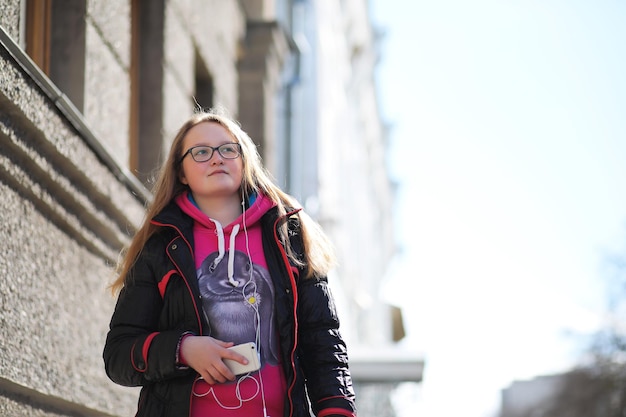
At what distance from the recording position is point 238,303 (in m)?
3.55

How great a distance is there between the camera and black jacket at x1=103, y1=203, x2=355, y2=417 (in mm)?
3414

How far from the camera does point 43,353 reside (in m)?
4.82

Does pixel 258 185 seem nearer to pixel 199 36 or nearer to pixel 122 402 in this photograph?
pixel 122 402

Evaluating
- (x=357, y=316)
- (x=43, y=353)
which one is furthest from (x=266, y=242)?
(x=357, y=316)

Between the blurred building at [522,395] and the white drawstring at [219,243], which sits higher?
the white drawstring at [219,243]

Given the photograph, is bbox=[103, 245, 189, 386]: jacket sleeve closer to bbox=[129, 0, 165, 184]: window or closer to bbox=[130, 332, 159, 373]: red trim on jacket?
bbox=[130, 332, 159, 373]: red trim on jacket

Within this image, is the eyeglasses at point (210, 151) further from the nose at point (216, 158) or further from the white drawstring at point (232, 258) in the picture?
the white drawstring at point (232, 258)

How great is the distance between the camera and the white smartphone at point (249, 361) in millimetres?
3303

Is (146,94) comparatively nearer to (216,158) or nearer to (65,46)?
(65,46)

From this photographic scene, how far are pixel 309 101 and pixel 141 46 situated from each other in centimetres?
874

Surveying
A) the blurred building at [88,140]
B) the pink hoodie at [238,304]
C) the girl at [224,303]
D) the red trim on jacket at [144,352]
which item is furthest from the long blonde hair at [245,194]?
the blurred building at [88,140]

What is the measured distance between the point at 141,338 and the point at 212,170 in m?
0.63

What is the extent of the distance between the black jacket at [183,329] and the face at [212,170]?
0.40 ft

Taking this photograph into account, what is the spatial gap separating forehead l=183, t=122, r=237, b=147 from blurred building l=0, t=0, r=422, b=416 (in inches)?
34.6
